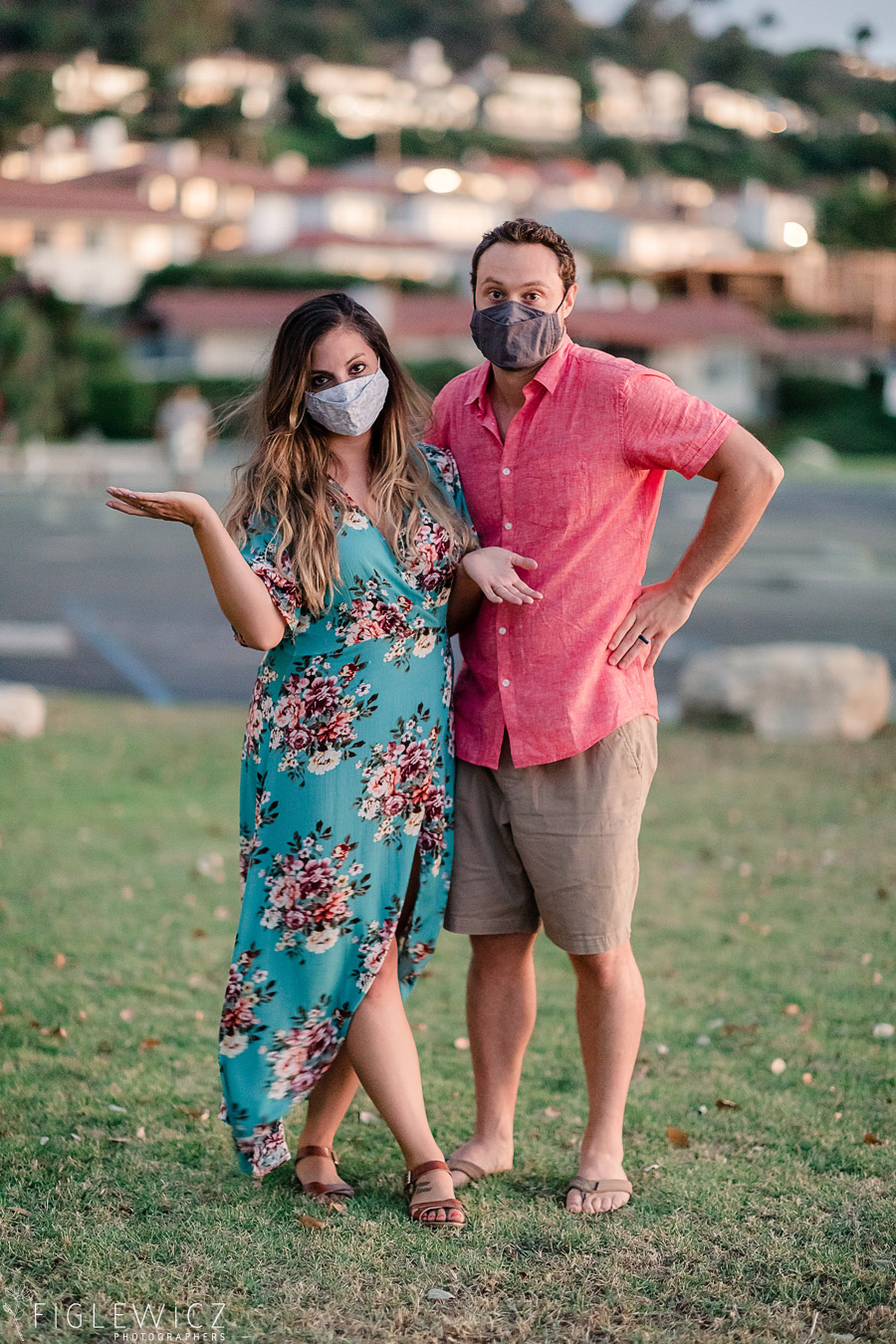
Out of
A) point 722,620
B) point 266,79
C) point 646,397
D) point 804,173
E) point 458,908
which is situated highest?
point 266,79

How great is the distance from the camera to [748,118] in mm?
96875

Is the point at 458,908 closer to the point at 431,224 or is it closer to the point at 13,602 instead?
the point at 13,602

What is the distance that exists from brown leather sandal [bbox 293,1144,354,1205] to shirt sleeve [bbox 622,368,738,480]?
179 centimetres

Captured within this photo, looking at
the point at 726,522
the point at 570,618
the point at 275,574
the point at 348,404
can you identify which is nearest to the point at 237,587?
the point at 275,574

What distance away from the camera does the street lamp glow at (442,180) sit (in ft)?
224

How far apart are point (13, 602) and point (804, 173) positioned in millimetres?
81756

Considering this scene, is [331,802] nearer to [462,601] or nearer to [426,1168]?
[462,601]

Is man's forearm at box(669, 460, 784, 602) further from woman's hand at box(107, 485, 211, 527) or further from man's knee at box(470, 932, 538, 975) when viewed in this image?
woman's hand at box(107, 485, 211, 527)

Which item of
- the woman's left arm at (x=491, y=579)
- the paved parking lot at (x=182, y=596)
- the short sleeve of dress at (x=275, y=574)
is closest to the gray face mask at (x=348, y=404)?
the short sleeve of dress at (x=275, y=574)

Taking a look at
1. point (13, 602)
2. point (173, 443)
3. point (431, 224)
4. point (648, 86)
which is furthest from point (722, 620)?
point (648, 86)

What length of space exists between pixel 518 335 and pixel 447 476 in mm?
377

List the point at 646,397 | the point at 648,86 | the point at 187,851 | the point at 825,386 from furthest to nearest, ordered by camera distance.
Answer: the point at 648,86 < the point at 825,386 < the point at 187,851 < the point at 646,397

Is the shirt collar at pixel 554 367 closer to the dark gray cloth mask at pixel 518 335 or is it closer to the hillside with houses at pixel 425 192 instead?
the dark gray cloth mask at pixel 518 335

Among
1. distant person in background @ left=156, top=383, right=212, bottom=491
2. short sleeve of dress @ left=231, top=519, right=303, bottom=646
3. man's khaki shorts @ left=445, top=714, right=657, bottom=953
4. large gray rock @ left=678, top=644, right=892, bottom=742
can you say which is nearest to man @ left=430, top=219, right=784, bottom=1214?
man's khaki shorts @ left=445, top=714, right=657, bottom=953
